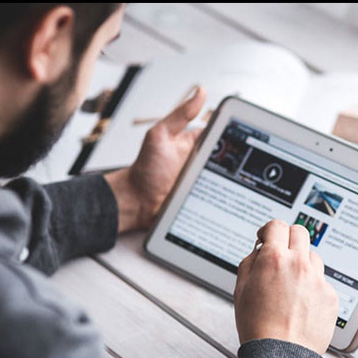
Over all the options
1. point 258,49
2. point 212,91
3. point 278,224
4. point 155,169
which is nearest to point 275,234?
point 278,224

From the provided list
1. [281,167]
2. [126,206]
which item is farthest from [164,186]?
[281,167]

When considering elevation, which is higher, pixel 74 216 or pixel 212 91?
pixel 212 91

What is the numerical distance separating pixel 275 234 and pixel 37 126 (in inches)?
9.7

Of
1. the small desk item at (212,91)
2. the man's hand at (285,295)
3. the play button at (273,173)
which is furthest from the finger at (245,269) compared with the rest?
the small desk item at (212,91)

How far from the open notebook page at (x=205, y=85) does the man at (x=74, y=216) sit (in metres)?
0.12

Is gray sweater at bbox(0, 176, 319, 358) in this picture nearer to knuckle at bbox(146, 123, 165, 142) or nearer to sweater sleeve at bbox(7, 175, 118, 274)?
sweater sleeve at bbox(7, 175, 118, 274)

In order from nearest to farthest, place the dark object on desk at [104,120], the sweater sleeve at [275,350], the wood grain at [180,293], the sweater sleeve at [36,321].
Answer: the sweater sleeve at [36,321] → the sweater sleeve at [275,350] → the wood grain at [180,293] → the dark object on desk at [104,120]

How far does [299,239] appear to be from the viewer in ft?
2.22

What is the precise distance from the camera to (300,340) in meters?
0.62

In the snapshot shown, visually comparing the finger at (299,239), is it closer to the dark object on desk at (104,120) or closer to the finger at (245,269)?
the finger at (245,269)

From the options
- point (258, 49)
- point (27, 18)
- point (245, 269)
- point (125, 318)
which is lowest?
point (125, 318)

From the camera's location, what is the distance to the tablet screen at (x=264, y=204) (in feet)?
2.36

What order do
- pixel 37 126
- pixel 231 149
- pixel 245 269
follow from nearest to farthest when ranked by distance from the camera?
pixel 37 126
pixel 245 269
pixel 231 149

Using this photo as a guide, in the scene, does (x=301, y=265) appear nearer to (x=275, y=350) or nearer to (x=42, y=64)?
(x=275, y=350)
